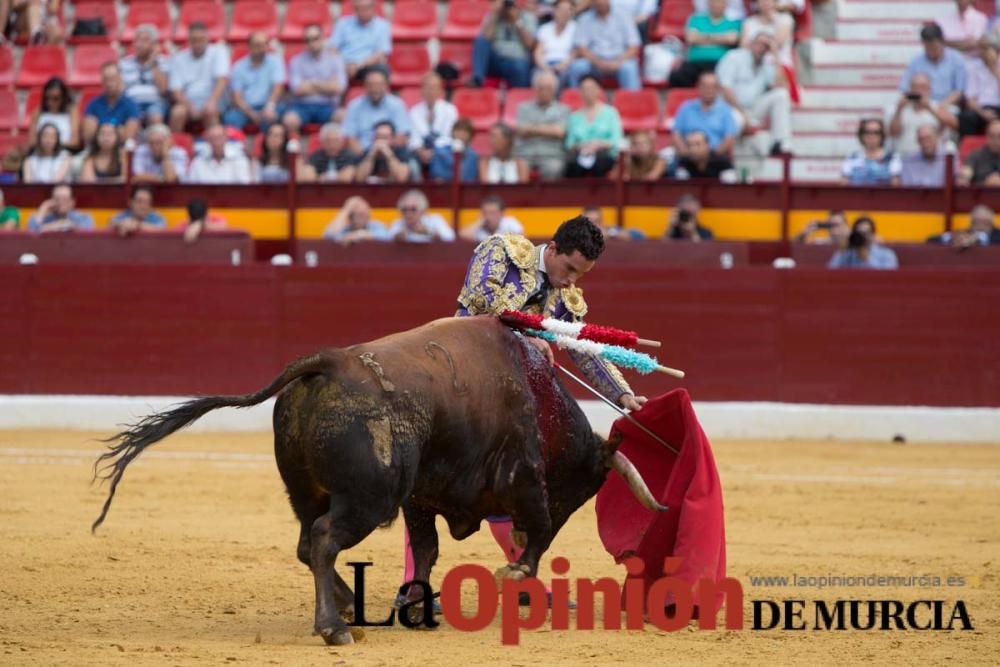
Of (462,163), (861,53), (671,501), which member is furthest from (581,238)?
(861,53)

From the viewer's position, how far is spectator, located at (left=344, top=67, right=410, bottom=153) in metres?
11.9

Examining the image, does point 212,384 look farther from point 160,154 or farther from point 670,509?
point 670,509

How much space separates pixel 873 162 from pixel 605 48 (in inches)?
93.6

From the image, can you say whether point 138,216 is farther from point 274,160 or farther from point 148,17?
point 148,17

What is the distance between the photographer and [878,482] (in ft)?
29.6

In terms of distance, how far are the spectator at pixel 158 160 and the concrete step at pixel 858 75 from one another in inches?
193

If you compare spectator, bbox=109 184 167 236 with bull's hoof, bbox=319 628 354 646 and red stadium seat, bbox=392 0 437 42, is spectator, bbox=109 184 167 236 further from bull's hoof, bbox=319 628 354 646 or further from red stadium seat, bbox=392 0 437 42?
bull's hoof, bbox=319 628 354 646

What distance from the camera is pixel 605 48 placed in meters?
12.5

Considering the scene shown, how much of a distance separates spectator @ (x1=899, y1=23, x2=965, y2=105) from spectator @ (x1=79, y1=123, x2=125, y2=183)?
541cm

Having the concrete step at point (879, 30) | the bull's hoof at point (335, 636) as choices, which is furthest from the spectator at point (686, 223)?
the bull's hoof at point (335, 636)

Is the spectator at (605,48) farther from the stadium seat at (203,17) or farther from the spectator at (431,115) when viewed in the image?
the stadium seat at (203,17)

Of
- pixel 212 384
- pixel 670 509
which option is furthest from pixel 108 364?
pixel 670 509

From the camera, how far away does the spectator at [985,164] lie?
10930 millimetres

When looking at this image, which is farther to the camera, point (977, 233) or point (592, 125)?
point (592, 125)
